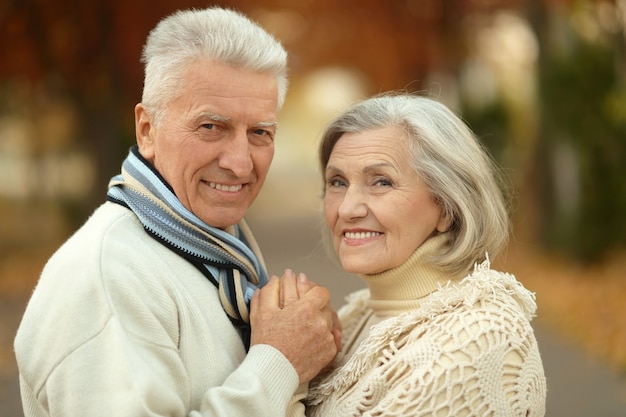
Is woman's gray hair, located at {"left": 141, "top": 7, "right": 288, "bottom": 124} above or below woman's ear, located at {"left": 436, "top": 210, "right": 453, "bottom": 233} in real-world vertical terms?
above

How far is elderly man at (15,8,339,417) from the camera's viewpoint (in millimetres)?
2344

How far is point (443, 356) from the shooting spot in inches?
101

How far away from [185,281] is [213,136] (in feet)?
1.73

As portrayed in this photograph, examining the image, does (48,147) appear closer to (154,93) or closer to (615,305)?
(615,305)

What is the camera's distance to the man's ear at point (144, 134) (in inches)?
111

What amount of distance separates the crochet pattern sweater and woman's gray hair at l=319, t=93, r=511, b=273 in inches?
4.0

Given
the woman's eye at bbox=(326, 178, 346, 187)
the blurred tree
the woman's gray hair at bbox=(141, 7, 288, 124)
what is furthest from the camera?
the blurred tree

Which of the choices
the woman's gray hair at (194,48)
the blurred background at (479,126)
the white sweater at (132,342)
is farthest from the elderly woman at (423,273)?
the blurred background at (479,126)

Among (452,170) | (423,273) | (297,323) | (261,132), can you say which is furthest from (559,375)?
(261,132)

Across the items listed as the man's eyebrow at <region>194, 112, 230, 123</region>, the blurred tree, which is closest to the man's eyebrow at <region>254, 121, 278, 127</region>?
the man's eyebrow at <region>194, 112, 230, 123</region>

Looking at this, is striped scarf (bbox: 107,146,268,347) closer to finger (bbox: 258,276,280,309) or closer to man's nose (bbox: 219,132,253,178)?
finger (bbox: 258,276,280,309)

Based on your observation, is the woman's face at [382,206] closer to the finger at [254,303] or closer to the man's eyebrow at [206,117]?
the finger at [254,303]

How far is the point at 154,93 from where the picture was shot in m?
2.73

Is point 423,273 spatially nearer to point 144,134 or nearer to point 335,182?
point 335,182
